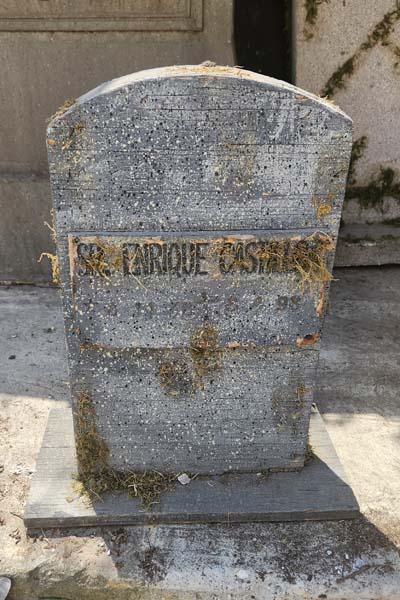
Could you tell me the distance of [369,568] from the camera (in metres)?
2.22

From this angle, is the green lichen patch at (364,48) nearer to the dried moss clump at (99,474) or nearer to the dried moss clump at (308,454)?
the dried moss clump at (308,454)

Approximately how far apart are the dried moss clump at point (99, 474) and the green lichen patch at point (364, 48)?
12.0 feet

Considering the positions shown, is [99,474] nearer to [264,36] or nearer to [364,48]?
[264,36]

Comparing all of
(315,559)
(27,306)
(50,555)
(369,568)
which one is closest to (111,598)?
(50,555)

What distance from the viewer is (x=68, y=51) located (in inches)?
165

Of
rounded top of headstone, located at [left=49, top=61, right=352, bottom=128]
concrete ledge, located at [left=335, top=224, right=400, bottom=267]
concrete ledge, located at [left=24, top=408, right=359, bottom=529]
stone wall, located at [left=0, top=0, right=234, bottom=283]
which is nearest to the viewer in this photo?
rounded top of headstone, located at [left=49, top=61, right=352, bottom=128]

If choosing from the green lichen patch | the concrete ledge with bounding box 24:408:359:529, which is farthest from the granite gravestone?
the green lichen patch

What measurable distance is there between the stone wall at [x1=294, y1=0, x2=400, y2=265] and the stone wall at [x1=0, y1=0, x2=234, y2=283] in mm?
832

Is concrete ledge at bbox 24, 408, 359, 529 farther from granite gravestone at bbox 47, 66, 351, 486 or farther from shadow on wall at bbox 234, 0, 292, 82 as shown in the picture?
shadow on wall at bbox 234, 0, 292, 82

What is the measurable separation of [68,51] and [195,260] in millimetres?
2924

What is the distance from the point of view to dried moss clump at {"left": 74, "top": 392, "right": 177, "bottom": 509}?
94.8 inches

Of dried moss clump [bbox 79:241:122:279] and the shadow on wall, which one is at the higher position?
the shadow on wall

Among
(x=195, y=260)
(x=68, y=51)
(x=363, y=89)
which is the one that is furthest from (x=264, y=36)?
(x=195, y=260)

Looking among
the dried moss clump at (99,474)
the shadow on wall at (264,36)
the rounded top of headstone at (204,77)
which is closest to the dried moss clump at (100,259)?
the rounded top of headstone at (204,77)
